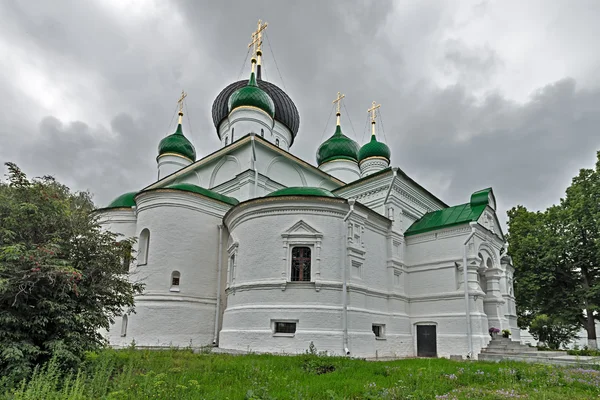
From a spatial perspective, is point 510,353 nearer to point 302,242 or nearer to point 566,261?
point 302,242

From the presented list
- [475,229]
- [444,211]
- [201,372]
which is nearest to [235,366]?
[201,372]

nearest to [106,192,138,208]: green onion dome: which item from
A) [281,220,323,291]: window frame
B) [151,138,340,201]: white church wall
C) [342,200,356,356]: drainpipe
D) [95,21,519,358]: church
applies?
[95,21,519,358]: church

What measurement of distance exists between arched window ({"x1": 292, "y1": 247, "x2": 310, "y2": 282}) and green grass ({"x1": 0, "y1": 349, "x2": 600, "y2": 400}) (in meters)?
3.90

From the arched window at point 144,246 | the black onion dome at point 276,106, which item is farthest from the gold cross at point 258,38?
the arched window at point 144,246

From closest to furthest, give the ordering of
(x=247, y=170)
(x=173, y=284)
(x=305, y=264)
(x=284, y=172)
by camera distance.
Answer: (x=305, y=264)
(x=173, y=284)
(x=247, y=170)
(x=284, y=172)

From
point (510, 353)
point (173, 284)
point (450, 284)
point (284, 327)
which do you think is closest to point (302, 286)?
point (284, 327)

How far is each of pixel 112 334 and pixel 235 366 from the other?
884 cm

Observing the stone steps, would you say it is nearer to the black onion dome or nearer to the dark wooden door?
the dark wooden door

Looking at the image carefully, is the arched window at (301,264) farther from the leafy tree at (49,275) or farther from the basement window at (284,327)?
the leafy tree at (49,275)

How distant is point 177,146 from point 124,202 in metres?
7.37

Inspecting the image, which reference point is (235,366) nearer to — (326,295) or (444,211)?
(326,295)

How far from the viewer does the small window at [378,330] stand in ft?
47.2

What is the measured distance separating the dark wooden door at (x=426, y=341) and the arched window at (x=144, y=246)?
1093cm

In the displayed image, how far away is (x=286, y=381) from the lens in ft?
22.8
